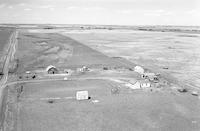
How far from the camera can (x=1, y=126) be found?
2238cm

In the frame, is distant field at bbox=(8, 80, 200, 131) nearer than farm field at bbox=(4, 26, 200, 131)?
Yes

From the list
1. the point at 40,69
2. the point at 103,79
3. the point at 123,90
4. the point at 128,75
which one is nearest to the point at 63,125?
the point at 123,90

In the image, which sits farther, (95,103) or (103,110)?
(95,103)

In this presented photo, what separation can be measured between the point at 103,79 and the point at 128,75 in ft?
19.6

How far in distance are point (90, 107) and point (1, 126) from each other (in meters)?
10.5

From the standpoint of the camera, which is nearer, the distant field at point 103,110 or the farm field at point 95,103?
the distant field at point 103,110

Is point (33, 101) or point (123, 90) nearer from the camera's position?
point (33, 101)

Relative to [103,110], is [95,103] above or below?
above

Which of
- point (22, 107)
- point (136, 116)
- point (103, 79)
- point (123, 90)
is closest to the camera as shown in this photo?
point (136, 116)

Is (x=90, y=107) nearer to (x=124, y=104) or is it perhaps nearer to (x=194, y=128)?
(x=124, y=104)

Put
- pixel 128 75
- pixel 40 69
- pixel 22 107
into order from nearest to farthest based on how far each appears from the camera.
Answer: pixel 22 107
pixel 128 75
pixel 40 69

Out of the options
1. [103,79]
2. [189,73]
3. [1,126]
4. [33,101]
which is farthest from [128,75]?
[1,126]

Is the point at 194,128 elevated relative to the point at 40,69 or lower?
lower

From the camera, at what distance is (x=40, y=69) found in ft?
156
